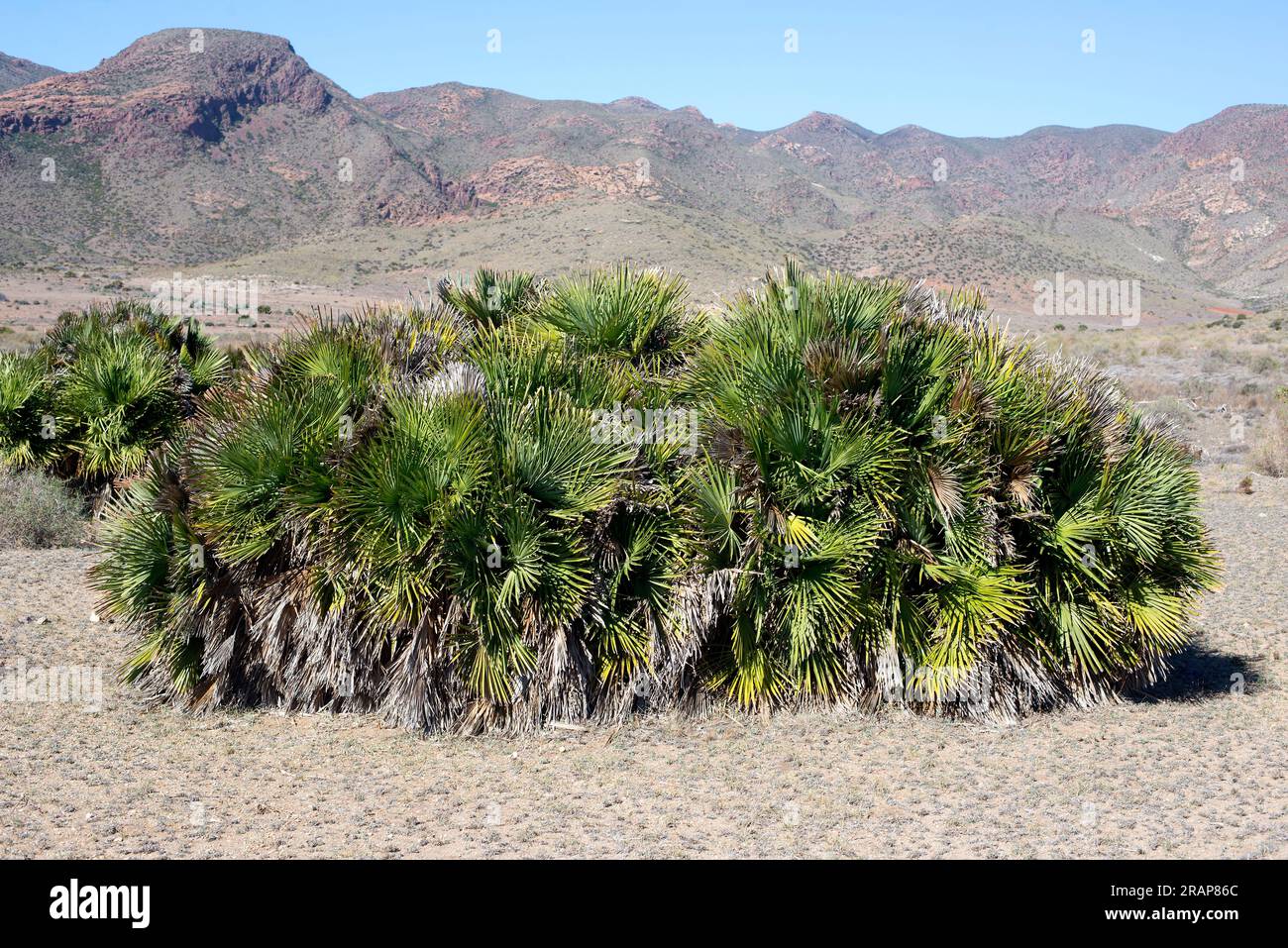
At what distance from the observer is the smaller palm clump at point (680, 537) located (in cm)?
678

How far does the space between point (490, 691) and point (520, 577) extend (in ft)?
2.78

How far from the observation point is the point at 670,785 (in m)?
6.20

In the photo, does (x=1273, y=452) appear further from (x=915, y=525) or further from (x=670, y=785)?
(x=670, y=785)

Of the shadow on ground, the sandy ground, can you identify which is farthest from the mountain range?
the sandy ground

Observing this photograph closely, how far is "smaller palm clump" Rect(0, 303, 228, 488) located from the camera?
11742 millimetres

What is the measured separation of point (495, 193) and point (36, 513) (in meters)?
83.2

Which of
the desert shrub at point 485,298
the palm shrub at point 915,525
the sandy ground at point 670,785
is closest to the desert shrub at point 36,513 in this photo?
the sandy ground at point 670,785

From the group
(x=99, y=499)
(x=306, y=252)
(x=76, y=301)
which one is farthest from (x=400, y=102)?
(x=99, y=499)

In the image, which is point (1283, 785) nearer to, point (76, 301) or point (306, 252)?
point (76, 301)

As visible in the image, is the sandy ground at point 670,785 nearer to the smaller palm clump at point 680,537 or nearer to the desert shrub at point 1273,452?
the smaller palm clump at point 680,537

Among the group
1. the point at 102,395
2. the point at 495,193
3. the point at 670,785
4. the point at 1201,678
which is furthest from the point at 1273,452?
the point at 495,193

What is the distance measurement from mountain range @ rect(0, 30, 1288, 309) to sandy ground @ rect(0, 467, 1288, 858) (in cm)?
4584

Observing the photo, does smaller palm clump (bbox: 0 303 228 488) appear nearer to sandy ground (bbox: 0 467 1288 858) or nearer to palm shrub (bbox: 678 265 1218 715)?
sandy ground (bbox: 0 467 1288 858)

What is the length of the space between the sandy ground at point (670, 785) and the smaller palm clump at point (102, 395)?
431cm
